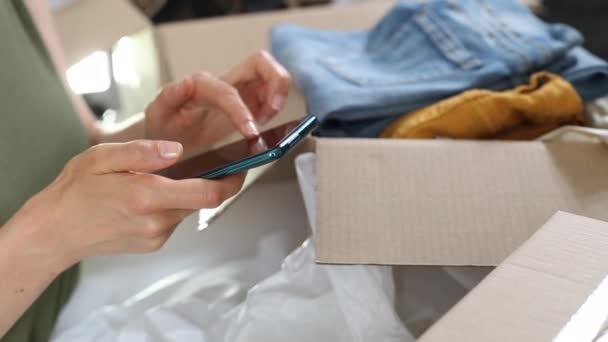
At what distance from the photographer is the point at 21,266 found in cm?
40

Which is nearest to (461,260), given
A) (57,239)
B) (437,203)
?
(437,203)

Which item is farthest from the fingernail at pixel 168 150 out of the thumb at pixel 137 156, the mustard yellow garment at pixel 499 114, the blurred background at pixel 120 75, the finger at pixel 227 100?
the blurred background at pixel 120 75

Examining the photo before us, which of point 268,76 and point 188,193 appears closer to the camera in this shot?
point 188,193

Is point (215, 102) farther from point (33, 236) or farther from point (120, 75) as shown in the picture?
point (120, 75)

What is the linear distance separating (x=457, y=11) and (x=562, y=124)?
7.4 inches

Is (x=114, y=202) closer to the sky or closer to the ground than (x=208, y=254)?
closer to the sky

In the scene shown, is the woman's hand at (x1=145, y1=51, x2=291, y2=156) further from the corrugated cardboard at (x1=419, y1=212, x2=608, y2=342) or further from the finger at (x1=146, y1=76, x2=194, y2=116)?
the corrugated cardboard at (x1=419, y1=212, x2=608, y2=342)

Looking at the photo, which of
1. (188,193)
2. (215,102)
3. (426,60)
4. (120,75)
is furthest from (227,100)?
(120,75)

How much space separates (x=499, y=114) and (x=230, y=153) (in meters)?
0.25

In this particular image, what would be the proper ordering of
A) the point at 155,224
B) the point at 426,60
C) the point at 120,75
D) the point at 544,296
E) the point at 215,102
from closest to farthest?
the point at 544,296
the point at 155,224
the point at 215,102
the point at 426,60
the point at 120,75

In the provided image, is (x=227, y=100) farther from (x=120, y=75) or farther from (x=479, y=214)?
(x=120, y=75)

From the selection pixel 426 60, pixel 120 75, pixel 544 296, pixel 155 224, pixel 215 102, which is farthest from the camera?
pixel 120 75

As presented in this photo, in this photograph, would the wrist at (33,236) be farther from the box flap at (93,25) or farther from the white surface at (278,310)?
the box flap at (93,25)

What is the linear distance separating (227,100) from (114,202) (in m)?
0.15
